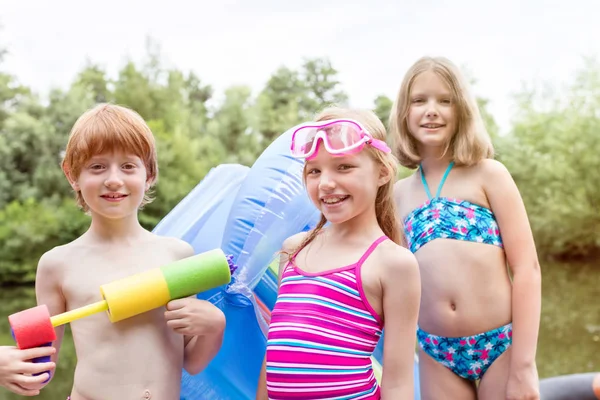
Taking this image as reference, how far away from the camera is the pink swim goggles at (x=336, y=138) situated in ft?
5.46

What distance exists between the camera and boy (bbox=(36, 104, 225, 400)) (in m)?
1.73

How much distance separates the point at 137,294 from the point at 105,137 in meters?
0.44

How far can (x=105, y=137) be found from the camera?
1758 millimetres

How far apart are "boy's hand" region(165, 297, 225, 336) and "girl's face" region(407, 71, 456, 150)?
35.1 inches

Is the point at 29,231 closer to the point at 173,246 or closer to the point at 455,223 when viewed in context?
the point at 173,246

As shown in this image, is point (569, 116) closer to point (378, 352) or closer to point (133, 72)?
point (133, 72)

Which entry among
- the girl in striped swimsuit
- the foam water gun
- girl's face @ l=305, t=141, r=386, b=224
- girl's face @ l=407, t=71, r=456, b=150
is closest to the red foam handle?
the foam water gun

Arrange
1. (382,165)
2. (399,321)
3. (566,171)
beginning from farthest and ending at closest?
1. (566,171)
2. (382,165)
3. (399,321)

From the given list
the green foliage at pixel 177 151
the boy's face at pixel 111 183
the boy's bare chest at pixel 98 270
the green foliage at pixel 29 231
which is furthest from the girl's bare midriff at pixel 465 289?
the green foliage at pixel 29 231

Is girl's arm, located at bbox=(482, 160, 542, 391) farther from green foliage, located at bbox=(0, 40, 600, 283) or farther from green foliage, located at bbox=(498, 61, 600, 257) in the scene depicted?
green foliage, located at bbox=(498, 61, 600, 257)

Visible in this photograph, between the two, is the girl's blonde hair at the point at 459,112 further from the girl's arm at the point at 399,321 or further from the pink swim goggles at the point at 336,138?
the girl's arm at the point at 399,321

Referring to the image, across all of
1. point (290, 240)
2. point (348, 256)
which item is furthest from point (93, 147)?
point (348, 256)

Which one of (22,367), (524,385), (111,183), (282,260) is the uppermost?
(111,183)

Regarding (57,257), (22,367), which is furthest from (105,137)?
(22,367)
